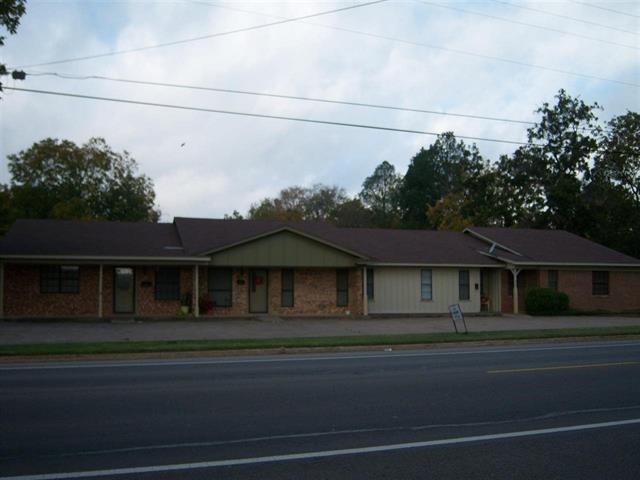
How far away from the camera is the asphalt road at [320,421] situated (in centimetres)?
671

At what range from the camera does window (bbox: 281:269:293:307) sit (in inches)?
1156

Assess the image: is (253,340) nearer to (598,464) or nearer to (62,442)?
(62,442)

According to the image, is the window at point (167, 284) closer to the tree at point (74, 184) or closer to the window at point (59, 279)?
the window at point (59, 279)

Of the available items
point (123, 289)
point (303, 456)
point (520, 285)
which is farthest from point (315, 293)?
point (303, 456)

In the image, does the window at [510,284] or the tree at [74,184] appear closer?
the window at [510,284]

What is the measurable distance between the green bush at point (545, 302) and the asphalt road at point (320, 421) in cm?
1849

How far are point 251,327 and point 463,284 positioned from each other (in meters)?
12.9

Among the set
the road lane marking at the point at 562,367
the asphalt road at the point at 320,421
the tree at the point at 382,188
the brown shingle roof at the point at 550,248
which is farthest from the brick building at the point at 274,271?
the tree at the point at 382,188

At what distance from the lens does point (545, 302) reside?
3225 centimetres

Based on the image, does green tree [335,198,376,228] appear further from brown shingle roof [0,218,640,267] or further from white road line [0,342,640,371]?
white road line [0,342,640,371]

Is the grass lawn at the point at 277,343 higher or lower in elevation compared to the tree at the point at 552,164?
lower

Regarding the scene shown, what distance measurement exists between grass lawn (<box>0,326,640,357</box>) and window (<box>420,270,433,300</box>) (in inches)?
354

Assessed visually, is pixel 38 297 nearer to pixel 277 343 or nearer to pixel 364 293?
pixel 277 343

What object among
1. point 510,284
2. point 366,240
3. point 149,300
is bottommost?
point 149,300
